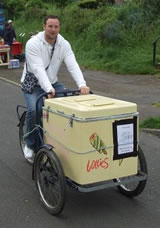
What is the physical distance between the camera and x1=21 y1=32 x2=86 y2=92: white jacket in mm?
4953

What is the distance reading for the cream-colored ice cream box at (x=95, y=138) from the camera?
413cm

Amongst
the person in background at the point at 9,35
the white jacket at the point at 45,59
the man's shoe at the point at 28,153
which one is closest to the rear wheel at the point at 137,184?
the white jacket at the point at 45,59

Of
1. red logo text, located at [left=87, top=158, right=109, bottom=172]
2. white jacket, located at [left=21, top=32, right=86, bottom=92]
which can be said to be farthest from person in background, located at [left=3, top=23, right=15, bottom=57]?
red logo text, located at [left=87, top=158, right=109, bottom=172]

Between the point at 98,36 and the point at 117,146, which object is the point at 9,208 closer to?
the point at 117,146

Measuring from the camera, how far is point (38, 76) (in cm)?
496

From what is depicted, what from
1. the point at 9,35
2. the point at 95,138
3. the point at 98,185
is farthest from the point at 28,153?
the point at 9,35

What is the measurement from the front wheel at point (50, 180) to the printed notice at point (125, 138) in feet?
2.04

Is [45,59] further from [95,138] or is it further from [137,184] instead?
[137,184]

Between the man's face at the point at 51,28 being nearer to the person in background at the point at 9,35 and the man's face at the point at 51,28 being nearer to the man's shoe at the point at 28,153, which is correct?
the man's shoe at the point at 28,153

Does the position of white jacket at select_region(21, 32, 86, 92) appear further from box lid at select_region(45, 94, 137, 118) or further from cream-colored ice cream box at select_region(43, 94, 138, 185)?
cream-colored ice cream box at select_region(43, 94, 138, 185)

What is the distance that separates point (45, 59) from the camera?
202 inches

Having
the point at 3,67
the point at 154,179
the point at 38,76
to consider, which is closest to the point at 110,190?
the point at 154,179

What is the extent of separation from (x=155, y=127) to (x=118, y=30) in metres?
10.2

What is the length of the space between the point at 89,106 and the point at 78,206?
1.11m
